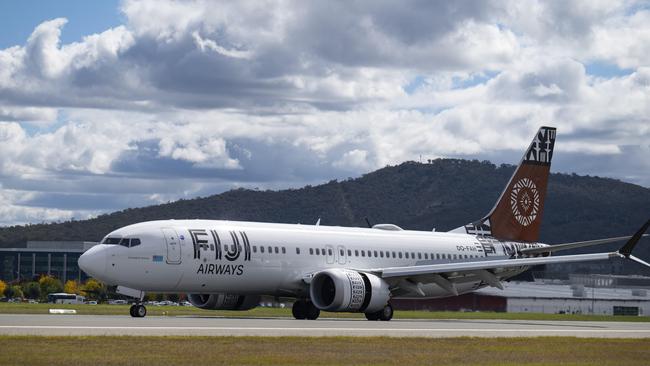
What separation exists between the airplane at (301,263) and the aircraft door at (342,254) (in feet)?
0.18

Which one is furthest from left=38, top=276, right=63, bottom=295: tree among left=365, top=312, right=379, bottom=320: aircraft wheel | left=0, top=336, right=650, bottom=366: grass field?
left=0, top=336, right=650, bottom=366: grass field

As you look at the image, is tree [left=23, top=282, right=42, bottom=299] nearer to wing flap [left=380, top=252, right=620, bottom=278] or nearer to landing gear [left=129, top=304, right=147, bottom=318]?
wing flap [left=380, top=252, right=620, bottom=278]

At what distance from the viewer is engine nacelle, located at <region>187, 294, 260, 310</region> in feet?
181

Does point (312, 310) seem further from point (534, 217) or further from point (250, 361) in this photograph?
point (250, 361)

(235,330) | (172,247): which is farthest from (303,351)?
(172,247)

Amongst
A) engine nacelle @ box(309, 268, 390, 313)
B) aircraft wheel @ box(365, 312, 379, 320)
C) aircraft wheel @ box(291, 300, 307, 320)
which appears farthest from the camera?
aircraft wheel @ box(291, 300, 307, 320)

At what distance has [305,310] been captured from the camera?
180ft

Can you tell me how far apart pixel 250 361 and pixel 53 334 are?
8.41 m

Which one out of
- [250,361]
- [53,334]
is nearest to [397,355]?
[250,361]

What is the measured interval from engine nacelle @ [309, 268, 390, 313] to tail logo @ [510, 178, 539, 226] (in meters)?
14.9

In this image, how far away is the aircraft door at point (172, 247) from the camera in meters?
49.5

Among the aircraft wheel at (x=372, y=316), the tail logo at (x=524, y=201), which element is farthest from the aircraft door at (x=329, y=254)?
the tail logo at (x=524, y=201)

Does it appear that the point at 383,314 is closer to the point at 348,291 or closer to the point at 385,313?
the point at 385,313

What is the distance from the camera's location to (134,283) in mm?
48750
